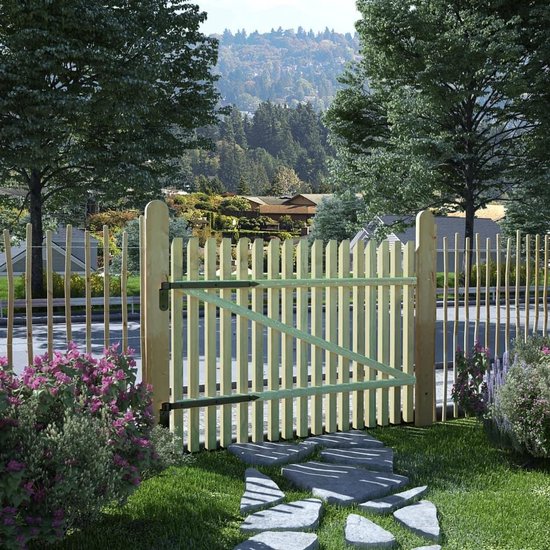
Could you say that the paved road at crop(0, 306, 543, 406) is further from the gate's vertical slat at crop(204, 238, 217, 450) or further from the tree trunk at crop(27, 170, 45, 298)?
the gate's vertical slat at crop(204, 238, 217, 450)

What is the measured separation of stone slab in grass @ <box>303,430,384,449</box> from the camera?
6105 mm

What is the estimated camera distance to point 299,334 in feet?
20.8

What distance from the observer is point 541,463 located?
5.79m

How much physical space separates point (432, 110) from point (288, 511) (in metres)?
19.1

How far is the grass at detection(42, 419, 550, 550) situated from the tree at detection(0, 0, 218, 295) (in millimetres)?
13678

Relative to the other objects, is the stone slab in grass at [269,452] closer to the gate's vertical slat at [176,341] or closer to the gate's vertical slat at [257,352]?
the gate's vertical slat at [257,352]

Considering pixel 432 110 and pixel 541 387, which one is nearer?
pixel 541 387

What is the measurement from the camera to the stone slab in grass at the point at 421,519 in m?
4.24

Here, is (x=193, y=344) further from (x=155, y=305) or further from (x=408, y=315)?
(x=408, y=315)

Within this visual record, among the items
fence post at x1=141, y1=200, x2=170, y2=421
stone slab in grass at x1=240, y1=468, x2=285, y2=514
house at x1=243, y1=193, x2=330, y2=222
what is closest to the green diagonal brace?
fence post at x1=141, y1=200, x2=170, y2=421

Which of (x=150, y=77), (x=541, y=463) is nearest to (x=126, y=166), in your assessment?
(x=150, y=77)

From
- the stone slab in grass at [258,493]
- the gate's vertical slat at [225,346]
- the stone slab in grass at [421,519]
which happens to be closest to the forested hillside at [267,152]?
the gate's vertical slat at [225,346]

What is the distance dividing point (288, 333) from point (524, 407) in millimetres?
2011

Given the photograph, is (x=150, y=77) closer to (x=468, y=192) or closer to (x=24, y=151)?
(x=24, y=151)
